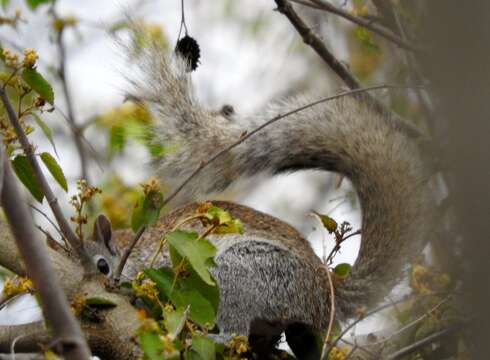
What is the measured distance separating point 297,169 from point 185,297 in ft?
4.79

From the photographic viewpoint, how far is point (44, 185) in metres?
2.78

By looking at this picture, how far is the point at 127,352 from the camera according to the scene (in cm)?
284

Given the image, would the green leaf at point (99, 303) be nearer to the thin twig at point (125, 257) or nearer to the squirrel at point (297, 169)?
the thin twig at point (125, 257)

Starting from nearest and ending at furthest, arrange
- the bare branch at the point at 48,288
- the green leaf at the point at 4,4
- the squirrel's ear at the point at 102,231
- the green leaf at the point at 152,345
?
1. the bare branch at the point at 48,288
2. the green leaf at the point at 152,345
3. the green leaf at the point at 4,4
4. the squirrel's ear at the point at 102,231

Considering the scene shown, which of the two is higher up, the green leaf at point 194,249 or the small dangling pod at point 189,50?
the small dangling pod at point 189,50

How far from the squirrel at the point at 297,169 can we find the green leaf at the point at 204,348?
123cm

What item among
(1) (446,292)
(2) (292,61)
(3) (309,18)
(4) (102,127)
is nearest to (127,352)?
(1) (446,292)

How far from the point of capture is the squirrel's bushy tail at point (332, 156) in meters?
3.79

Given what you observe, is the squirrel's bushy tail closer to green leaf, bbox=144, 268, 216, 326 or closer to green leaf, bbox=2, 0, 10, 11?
green leaf, bbox=2, 0, 10, 11

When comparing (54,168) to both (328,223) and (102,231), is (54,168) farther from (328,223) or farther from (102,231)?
(102,231)

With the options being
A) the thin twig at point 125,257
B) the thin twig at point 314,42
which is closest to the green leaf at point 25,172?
the thin twig at point 125,257

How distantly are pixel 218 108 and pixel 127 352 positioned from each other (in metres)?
1.74

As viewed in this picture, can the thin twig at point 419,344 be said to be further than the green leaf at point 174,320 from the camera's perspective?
Yes

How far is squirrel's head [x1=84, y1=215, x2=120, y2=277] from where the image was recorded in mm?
4207
